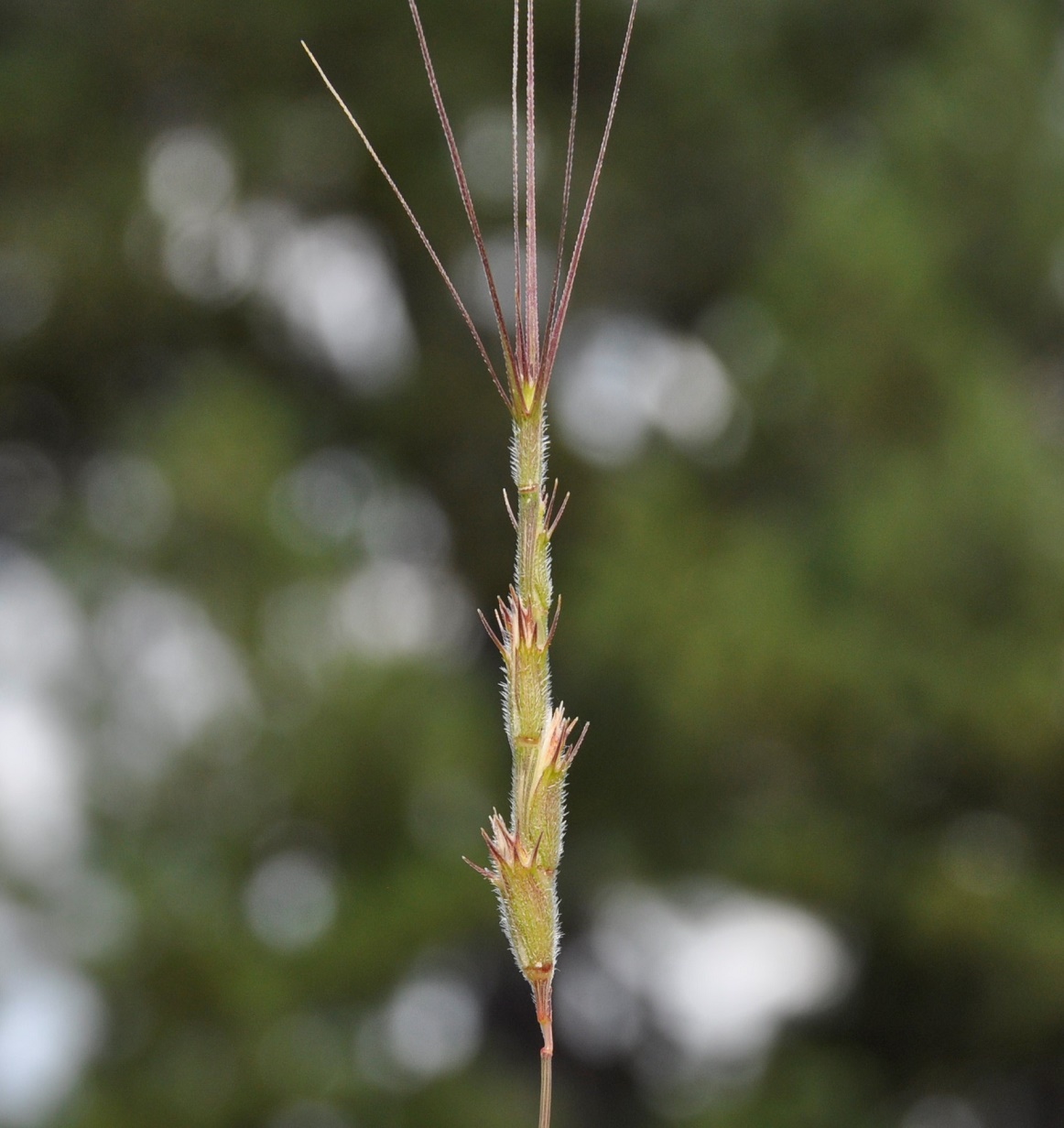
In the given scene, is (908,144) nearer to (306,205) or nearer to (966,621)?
(966,621)

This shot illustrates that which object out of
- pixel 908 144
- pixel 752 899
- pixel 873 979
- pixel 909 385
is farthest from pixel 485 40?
pixel 873 979

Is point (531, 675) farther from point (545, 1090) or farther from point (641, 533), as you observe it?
point (641, 533)

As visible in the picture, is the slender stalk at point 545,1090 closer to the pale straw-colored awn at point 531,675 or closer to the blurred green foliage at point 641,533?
the pale straw-colored awn at point 531,675

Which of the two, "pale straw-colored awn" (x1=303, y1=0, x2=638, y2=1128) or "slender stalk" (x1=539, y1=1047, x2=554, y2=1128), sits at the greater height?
"pale straw-colored awn" (x1=303, y1=0, x2=638, y2=1128)

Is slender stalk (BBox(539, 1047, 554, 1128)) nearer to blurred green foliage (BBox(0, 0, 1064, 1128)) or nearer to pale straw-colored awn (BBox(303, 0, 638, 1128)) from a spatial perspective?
pale straw-colored awn (BBox(303, 0, 638, 1128))

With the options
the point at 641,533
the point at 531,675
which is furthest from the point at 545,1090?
the point at 641,533

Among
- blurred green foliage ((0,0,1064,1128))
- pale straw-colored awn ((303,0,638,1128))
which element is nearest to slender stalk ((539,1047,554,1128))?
pale straw-colored awn ((303,0,638,1128))

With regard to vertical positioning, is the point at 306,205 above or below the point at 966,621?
above

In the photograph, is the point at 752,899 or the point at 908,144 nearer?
the point at 752,899
